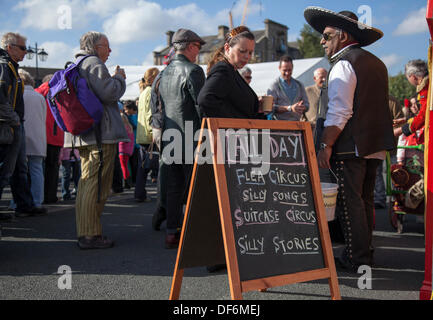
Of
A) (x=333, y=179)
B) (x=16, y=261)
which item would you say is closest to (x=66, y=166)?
(x=16, y=261)

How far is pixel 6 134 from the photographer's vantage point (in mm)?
4668

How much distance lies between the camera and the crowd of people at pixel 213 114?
12.1ft

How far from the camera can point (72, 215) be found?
657 centimetres

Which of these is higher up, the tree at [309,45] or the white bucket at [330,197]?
the tree at [309,45]

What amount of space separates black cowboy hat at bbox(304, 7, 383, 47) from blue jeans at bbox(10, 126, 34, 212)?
4.33m

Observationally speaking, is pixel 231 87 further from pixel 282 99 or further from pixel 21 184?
pixel 21 184

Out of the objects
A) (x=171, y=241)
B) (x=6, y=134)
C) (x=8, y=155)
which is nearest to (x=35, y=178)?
(x=8, y=155)

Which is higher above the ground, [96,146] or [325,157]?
[96,146]

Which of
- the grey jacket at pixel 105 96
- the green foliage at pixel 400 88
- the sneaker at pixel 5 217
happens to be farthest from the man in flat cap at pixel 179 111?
the green foliage at pixel 400 88

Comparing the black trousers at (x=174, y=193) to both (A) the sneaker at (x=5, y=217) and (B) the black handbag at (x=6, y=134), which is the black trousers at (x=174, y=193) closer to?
(B) the black handbag at (x=6, y=134)

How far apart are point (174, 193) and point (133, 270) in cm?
101

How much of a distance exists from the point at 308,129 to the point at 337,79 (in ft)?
2.67

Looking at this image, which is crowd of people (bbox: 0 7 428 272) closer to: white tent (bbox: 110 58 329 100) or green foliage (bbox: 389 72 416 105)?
white tent (bbox: 110 58 329 100)

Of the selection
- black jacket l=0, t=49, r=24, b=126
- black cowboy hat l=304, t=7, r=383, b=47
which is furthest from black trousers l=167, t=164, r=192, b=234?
black cowboy hat l=304, t=7, r=383, b=47
